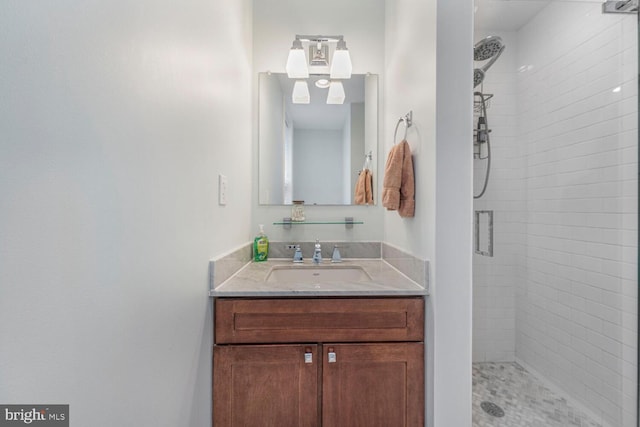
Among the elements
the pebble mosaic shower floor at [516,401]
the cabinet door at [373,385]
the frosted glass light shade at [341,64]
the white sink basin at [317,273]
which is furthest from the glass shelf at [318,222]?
the pebble mosaic shower floor at [516,401]

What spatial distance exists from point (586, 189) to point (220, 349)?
1.86 meters

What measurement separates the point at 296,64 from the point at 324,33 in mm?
320

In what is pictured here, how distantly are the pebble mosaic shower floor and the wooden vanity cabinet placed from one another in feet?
1.74

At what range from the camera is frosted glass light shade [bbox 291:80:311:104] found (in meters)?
1.79

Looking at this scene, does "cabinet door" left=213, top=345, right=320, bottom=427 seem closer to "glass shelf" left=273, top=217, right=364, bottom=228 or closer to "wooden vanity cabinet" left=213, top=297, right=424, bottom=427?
"wooden vanity cabinet" left=213, top=297, right=424, bottom=427

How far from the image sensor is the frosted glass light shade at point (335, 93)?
5.89ft

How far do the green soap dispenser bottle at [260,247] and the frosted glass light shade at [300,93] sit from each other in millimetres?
873

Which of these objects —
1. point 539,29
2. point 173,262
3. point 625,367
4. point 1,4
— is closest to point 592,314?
point 625,367

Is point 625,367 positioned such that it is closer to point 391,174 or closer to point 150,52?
point 391,174

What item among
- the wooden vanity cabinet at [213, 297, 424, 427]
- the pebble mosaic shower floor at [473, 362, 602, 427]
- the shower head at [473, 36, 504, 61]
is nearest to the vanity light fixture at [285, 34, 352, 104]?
the shower head at [473, 36, 504, 61]

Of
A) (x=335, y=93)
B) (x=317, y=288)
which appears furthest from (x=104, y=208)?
(x=335, y=93)

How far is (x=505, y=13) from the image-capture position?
136 cm

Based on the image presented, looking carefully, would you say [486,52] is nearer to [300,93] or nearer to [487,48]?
[487,48]

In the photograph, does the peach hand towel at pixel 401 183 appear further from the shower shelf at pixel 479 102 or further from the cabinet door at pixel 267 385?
the cabinet door at pixel 267 385
